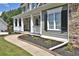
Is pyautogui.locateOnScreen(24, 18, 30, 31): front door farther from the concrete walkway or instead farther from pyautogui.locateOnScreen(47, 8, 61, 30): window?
pyautogui.locateOnScreen(47, 8, 61, 30): window

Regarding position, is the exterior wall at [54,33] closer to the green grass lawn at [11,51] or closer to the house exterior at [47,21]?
the house exterior at [47,21]

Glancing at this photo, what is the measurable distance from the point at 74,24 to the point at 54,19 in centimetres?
250

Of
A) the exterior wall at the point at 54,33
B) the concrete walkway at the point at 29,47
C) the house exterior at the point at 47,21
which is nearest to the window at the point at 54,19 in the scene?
the house exterior at the point at 47,21

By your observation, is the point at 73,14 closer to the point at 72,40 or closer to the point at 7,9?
the point at 72,40

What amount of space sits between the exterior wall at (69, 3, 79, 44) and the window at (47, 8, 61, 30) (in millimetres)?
1586

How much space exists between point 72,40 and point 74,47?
18.3 inches

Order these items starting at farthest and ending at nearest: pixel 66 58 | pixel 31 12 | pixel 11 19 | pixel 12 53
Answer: pixel 31 12 < pixel 11 19 < pixel 12 53 < pixel 66 58

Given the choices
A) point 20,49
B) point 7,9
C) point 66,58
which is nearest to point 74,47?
point 66,58

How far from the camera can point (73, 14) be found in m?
10.7

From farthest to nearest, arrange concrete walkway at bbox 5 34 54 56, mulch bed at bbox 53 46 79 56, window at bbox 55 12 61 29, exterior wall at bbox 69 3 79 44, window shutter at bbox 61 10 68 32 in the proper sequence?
window at bbox 55 12 61 29 < window shutter at bbox 61 10 68 32 < exterior wall at bbox 69 3 79 44 < concrete walkway at bbox 5 34 54 56 < mulch bed at bbox 53 46 79 56

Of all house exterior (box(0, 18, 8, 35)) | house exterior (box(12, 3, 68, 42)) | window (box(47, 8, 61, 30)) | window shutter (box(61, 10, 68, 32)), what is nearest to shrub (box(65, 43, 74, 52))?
house exterior (box(12, 3, 68, 42))

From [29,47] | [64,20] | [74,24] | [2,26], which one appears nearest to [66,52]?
[74,24]

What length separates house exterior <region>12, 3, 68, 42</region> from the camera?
468 inches

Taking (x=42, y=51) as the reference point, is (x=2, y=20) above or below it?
above
